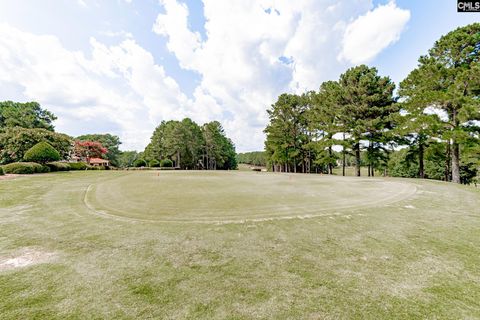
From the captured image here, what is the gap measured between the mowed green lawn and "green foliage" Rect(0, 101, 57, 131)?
41.2 metres

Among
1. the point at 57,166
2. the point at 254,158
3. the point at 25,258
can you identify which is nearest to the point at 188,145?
the point at 57,166

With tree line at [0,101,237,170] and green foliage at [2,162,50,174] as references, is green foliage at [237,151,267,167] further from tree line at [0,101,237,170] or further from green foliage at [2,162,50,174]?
green foliage at [2,162,50,174]

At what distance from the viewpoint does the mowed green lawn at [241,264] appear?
2.28 metres

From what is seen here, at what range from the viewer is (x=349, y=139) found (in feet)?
74.7

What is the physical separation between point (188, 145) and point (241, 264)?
4656 centimetres

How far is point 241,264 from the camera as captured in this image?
329 cm

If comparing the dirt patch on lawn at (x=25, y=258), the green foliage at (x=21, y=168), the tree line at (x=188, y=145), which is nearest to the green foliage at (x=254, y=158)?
the tree line at (x=188, y=145)

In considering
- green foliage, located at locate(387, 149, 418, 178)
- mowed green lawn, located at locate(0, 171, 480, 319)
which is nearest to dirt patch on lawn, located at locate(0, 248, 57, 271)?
mowed green lawn, located at locate(0, 171, 480, 319)

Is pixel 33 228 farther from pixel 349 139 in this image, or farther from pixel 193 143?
pixel 193 143

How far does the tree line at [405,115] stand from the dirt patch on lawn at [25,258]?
21.5 meters

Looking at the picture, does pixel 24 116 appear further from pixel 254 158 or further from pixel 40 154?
pixel 254 158

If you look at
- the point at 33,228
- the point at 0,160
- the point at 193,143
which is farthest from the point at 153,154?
the point at 33,228

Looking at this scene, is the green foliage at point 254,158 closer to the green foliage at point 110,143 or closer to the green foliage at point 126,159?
the green foliage at point 126,159

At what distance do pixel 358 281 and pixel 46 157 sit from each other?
1132 inches
